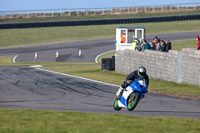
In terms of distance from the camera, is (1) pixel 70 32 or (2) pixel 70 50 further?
(1) pixel 70 32

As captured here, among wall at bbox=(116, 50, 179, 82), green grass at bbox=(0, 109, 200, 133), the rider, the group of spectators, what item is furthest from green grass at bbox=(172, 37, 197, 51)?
green grass at bbox=(0, 109, 200, 133)

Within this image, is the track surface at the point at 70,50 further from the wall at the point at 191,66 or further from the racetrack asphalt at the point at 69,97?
the wall at the point at 191,66

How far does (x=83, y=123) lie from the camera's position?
1209cm

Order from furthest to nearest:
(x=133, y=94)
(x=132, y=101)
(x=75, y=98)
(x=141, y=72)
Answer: (x=75, y=98)
(x=132, y=101)
(x=133, y=94)
(x=141, y=72)

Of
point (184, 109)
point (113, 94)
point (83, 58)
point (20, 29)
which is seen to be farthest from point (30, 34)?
point (184, 109)

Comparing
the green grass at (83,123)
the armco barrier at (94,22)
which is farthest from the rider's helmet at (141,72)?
the armco barrier at (94,22)

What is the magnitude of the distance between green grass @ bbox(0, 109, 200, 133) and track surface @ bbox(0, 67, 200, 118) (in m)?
2.11

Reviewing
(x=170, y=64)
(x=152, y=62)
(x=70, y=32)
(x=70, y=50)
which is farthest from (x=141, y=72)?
(x=70, y=32)

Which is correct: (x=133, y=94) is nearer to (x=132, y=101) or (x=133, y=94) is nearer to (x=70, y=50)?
(x=132, y=101)

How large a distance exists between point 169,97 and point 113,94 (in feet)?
8.68

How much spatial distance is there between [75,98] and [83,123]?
24.4 ft

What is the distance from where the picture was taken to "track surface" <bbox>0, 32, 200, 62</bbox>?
44.5 m

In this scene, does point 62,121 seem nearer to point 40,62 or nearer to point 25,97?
point 25,97

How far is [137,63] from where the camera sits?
95.9 ft
